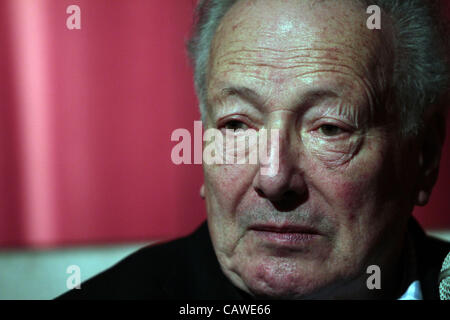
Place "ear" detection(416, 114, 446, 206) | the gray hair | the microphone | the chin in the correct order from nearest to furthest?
the microphone, the chin, the gray hair, "ear" detection(416, 114, 446, 206)

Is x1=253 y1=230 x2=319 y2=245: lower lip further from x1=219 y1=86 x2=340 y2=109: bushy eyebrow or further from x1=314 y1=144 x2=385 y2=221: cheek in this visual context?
x1=219 y1=86 x2=340 y2=109: bushy eyebrow

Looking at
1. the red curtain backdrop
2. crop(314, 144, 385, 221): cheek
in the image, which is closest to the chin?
crop(314, 144, 385, 221): cheek

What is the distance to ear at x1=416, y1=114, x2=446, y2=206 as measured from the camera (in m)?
1.58

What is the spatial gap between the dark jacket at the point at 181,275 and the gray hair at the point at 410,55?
0.45 meters

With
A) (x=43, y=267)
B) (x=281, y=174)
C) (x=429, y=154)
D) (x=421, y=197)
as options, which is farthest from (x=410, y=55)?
(x=43, y=267)

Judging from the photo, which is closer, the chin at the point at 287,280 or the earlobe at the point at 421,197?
the chin at the point at 287,280

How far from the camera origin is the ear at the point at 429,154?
1.58 m

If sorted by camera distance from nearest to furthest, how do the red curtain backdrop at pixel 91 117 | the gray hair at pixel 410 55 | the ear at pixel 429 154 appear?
1. the gray hair at pixel 410 55
2. the ear at pixel 429 154
3. the red curtain backdrop at pixel 91 117

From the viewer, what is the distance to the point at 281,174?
130 centimetres

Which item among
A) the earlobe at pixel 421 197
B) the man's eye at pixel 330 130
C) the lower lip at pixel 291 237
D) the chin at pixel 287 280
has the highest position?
the man's eye at pixel 330 130

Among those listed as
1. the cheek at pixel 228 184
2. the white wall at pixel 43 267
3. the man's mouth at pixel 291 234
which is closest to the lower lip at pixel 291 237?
the man's mouth at pixel 291 234

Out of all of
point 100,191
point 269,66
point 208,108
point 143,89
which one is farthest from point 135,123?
point 269,66

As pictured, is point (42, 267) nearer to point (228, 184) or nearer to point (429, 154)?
point (228, 184)

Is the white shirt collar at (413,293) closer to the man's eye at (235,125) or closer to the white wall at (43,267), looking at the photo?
the man's eye at (235,125)
